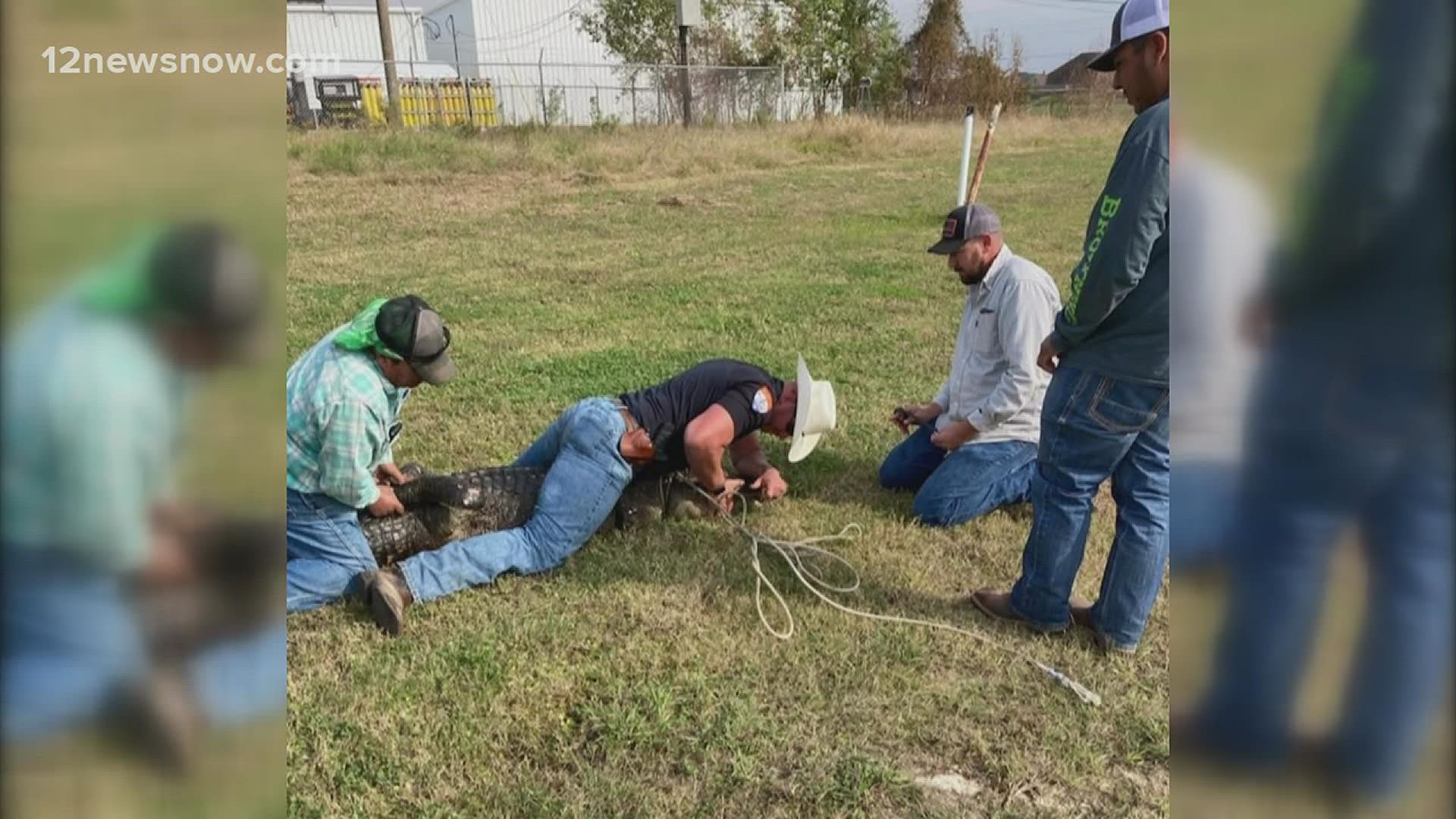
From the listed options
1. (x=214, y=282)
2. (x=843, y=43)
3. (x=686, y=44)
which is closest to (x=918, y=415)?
(x=214, y=282)

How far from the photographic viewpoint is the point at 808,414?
169 inches

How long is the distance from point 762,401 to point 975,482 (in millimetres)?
1024

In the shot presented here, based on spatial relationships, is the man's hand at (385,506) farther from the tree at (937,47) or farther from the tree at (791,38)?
the tree at (937,47)

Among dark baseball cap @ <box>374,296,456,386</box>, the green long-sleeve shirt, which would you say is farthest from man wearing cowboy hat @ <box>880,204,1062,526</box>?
dark baseball cap @ <box>374,296,456,386</box>

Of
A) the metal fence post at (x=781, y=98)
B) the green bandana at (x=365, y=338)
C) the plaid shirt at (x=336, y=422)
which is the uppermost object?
the metal fence post at (x=781, y=98)

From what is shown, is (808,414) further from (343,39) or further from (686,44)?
(343,39)

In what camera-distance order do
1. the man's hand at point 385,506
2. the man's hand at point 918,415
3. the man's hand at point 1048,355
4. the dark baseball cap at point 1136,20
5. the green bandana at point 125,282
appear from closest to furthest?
the green bandana at point 125,282 < the dark baseball cap at point 1136,20 < the man's hand at point 1048,355 < the man's hand at point 385,506 < the man's hand at point 918,415

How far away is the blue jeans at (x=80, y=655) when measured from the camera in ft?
1.96

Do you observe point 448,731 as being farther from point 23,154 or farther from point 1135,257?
point 23,154

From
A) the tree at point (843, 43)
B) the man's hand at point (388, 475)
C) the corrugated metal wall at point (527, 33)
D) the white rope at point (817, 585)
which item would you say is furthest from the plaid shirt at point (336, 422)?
the corrugated metal wall at point (527, 33)

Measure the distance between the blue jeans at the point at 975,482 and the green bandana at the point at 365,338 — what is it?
7.77 feet

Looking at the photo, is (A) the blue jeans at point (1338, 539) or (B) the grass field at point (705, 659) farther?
(B) the grass field at point (705, 659)

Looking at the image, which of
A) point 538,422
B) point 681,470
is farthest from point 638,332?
point 681,470

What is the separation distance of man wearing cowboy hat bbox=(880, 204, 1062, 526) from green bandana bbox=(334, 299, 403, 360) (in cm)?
241
